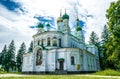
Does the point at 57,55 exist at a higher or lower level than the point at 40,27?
lower

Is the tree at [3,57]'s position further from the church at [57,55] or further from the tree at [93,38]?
the tree at [93,38]

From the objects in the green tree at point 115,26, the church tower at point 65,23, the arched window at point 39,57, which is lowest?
the arched window at point 39,57

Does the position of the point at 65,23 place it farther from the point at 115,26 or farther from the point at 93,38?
the point at 93,38

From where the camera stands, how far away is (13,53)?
204 feet

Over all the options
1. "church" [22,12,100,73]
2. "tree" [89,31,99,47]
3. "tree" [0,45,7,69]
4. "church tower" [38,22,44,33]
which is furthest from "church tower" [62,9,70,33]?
"tree" [0,45,7,69]

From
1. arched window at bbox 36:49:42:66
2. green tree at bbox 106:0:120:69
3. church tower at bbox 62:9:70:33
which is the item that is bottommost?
arched window at bbox 36:49:42:66

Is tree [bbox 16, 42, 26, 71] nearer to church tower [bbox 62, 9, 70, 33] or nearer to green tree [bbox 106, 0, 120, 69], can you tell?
church tower [bbox 62, 9, 70, 33]

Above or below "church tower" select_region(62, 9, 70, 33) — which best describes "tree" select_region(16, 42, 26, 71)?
below

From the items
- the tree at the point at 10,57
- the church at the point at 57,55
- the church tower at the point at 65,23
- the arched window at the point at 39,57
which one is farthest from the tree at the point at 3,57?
the church tower at the point at 65,23

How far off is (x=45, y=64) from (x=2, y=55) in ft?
118

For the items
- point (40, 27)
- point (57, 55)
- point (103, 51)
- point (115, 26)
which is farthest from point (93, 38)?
point (115, 26)

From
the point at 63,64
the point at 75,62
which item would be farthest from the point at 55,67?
the point at 75,62

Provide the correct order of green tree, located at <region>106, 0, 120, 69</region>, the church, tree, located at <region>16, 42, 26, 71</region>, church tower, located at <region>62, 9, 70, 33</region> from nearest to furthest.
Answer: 1. green tree, located at <region>106, 0, 120, 69</region>
2. the church
3. church tower, located at <region>62, 9, 70, 33</region>
4. tree, located at <region>16, 42, 26, 71</region>

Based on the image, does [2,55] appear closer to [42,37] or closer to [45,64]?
[42,37]
